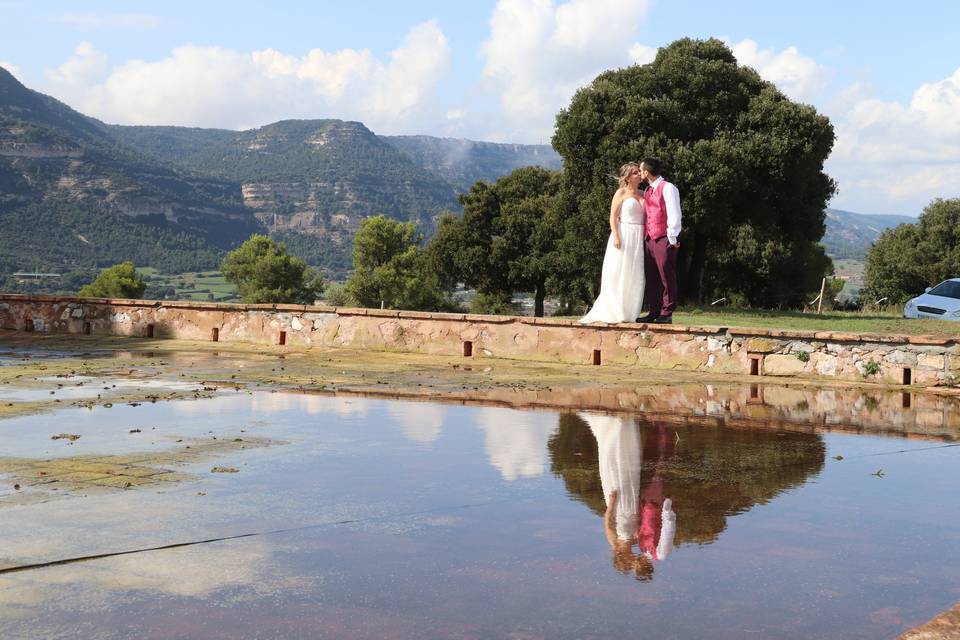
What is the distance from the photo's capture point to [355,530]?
4.55 metres

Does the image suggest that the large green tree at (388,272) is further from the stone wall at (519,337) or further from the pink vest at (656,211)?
the pink vest at (656,211)

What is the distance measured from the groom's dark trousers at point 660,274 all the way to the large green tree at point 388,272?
77.5m

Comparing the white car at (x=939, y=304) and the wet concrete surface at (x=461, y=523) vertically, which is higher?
the white car at (x=939, y=304)

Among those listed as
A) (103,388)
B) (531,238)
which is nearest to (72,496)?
(103,388)

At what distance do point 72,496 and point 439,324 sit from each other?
31.7ft

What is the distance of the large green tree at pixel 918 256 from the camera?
192 feet

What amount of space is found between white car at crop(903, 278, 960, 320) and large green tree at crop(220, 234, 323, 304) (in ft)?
275

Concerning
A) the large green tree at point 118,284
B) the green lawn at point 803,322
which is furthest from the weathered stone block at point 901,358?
the large green tree at point 118,284

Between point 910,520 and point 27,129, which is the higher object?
point 27,129

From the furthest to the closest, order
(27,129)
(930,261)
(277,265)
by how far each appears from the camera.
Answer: (27,129) < (277,265) < (930,261)

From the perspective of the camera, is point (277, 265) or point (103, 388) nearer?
point (103, 388)

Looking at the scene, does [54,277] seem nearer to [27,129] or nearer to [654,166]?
[27,129]

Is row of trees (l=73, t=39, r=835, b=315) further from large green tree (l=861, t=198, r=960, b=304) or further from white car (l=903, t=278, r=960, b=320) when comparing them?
large green tree (l=861, t=198, r=960, b=304)

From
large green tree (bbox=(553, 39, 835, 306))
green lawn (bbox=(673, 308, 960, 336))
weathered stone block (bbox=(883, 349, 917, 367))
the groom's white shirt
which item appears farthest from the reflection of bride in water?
large green tree (bbox=(553, 39, 835, 306))
